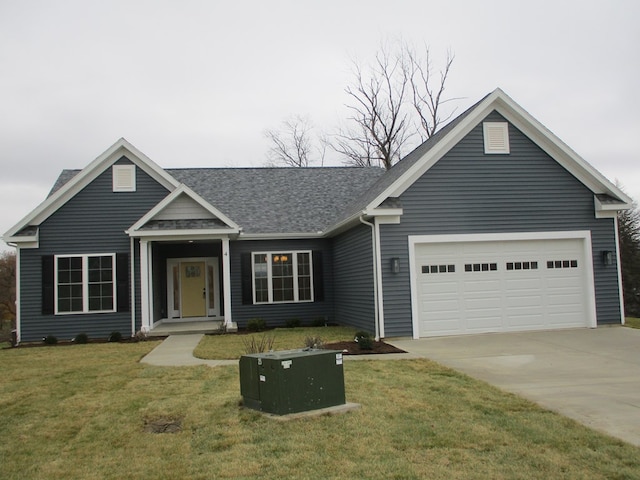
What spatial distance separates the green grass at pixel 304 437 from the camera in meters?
4.91

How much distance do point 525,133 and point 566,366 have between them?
6.95 m

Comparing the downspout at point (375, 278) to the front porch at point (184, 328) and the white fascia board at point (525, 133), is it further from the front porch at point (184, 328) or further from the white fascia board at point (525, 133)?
the front porch at point (184, 328)

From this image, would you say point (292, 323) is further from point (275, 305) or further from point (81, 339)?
point (81, 339)

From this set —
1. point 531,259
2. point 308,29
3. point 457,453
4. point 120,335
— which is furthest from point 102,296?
point 457,453

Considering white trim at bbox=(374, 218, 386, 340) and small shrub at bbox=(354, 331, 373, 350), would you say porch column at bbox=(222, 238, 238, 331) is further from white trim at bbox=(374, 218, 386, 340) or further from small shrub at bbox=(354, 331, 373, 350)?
small shrub at bbox=(354, 331, 373, 350)

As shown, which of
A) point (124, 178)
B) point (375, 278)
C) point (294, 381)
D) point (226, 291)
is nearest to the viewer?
point (294, 381)

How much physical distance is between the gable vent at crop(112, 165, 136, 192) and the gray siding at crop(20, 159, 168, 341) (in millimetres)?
124

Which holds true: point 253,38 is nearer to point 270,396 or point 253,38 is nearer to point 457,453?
point 270,396

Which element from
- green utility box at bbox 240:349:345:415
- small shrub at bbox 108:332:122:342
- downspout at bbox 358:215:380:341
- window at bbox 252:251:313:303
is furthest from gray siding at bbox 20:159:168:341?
green utility box at bbox 240:349:345:415

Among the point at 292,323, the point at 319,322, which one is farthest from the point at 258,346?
the point at 319,322

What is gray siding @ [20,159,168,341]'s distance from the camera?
15.8 m

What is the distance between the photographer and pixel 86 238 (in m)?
16.2

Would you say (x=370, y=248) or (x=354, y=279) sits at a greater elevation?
(x=370, y=248)

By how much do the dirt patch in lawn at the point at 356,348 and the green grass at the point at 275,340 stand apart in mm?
866
